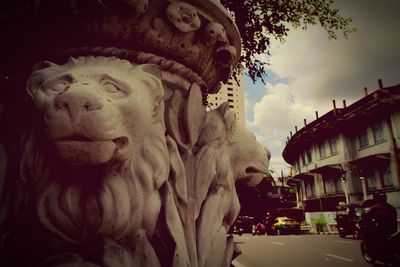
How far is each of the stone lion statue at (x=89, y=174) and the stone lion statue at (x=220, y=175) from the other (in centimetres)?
25

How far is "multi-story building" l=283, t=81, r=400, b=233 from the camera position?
1678 cm

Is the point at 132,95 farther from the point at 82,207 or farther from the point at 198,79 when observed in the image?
the point at 198,79

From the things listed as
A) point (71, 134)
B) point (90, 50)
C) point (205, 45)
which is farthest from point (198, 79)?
point (71, 134)

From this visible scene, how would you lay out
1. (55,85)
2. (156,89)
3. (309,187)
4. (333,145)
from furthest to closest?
1. (309,187)
2. (333,145)
3. (156,89)
4. (55,85)

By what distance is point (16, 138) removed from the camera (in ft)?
4.51

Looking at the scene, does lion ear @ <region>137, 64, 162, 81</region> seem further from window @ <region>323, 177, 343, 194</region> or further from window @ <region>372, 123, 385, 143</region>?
window @ <region>323, 177, 343, 194</region>

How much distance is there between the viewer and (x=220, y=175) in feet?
5.12

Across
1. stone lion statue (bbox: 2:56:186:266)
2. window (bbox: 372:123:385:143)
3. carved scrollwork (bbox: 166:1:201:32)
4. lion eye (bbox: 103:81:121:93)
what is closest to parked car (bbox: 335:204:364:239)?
window (bbox: 372:123:385:143)

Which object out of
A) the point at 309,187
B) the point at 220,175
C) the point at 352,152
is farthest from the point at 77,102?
the point at 309,187

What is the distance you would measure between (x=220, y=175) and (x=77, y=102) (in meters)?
0.78

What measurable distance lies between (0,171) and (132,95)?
1.89ft

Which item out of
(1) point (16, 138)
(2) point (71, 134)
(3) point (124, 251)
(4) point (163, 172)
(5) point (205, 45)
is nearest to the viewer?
(2) point (71, 134)

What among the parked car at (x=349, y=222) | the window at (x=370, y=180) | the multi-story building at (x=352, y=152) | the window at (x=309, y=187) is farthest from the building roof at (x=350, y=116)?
the parked car at (x=349, y=222)

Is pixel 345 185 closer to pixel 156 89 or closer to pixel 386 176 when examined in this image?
pixel 386 176
